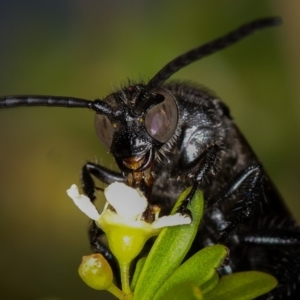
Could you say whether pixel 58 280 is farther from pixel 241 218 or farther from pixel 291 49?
pixel 291 49

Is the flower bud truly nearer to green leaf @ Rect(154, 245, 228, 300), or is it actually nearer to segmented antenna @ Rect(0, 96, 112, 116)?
green leaf @ Rect(154, 245, 228, 300)

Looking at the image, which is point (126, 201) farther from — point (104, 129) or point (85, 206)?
point (104, 129)

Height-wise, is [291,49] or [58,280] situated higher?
[291,49]

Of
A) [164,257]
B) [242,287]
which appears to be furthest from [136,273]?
[242,287]

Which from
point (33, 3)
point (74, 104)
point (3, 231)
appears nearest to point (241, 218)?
point (74, 104)

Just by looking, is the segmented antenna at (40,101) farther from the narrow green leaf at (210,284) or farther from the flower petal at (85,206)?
the narrow green leaf at (210,284)

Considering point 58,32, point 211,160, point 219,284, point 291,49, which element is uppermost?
point 58,32
